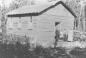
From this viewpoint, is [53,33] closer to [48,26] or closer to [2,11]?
[48,26]

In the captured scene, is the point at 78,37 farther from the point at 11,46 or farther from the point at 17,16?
the point at 11,46

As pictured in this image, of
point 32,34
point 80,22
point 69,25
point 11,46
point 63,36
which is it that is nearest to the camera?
point 11,46

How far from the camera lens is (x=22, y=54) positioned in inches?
386

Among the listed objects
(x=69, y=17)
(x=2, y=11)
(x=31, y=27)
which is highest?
(x=2, y=11)

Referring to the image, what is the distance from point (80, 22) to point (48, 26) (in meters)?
31.5

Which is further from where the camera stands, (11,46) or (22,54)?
(11,46)

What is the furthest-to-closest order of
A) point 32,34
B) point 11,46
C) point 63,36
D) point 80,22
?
point 80,22 → point 63,36 → point 32,34 → point 11,46

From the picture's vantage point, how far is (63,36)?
20406 mm

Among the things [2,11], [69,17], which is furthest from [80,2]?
[69,17]

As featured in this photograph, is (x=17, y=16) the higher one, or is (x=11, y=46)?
(x=17, y=16)

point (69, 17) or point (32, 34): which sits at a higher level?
point (69, 17)

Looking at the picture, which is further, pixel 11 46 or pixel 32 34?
pixel 32 34

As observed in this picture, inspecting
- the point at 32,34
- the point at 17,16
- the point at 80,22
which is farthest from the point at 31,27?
the point at 80,22

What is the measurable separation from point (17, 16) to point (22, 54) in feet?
40.7
